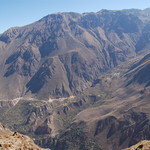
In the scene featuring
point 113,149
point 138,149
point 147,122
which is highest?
point 138,149

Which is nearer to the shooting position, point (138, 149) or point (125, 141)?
point (138, 149)

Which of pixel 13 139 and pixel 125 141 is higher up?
pixel 13 139

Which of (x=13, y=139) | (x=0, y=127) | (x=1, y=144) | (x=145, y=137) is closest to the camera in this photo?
(x=1, y=144)

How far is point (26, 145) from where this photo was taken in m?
67.4

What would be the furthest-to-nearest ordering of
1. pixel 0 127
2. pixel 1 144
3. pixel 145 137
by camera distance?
pixel 145 137
pixel 0 127
pixel 1 144

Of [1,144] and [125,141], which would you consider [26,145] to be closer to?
[1,144]

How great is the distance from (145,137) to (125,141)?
628 inches

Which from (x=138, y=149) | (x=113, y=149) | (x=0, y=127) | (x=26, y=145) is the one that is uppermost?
(x=26, y=145)

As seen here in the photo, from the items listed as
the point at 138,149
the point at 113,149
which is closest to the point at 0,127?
the point at 113,149

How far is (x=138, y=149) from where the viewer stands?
7075 cm

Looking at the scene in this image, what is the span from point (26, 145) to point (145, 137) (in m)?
141

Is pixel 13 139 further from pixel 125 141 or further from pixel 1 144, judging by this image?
pixel 125 141

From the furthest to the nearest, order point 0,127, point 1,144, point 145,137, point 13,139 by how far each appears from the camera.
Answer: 1. point 145,137
2. point 0,127
3. point 13,139
4. point 1,144

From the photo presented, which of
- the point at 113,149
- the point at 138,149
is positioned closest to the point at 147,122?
the point at 113,149
